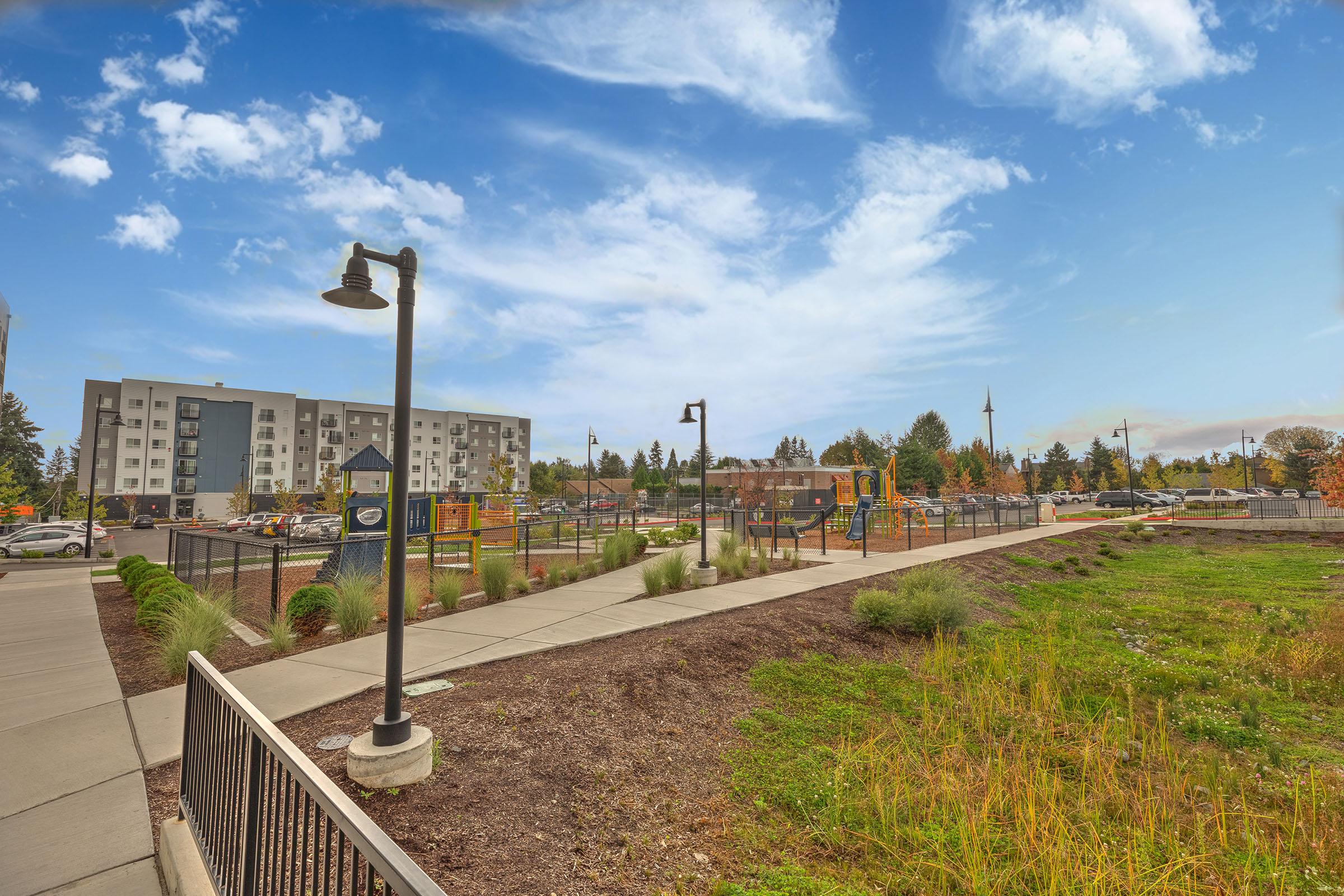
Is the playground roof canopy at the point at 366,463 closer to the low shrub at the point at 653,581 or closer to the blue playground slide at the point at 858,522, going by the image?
the low shrub at the point at 653,581

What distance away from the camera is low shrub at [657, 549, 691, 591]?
1246cm

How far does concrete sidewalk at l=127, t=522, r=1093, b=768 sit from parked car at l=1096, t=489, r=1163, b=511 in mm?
57016

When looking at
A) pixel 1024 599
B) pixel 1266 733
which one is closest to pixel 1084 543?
pixel 1024 599

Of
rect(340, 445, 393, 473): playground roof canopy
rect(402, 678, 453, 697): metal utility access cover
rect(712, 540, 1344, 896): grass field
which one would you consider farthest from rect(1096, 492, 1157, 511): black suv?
rect(402, 678, 453, 697): metal utility access cover

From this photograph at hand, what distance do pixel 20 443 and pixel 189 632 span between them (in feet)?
314

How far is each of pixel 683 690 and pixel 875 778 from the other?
210 cm

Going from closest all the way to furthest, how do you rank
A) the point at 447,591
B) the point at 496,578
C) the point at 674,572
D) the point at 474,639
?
the point at 474,639 → the point at 447,591 → the point at 496,578 → the point at 674,572

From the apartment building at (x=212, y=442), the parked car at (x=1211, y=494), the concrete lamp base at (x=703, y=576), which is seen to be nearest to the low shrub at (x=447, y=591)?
the concrete lamp base at (x=703, y=576)

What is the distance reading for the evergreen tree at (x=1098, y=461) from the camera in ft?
313

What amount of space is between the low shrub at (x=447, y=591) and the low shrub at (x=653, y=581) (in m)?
3.38

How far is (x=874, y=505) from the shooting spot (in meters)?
28.6

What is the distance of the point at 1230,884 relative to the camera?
4.06m

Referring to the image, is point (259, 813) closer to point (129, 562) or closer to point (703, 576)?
point (703, 576)

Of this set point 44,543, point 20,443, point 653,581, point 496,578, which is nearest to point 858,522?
point 653,581
